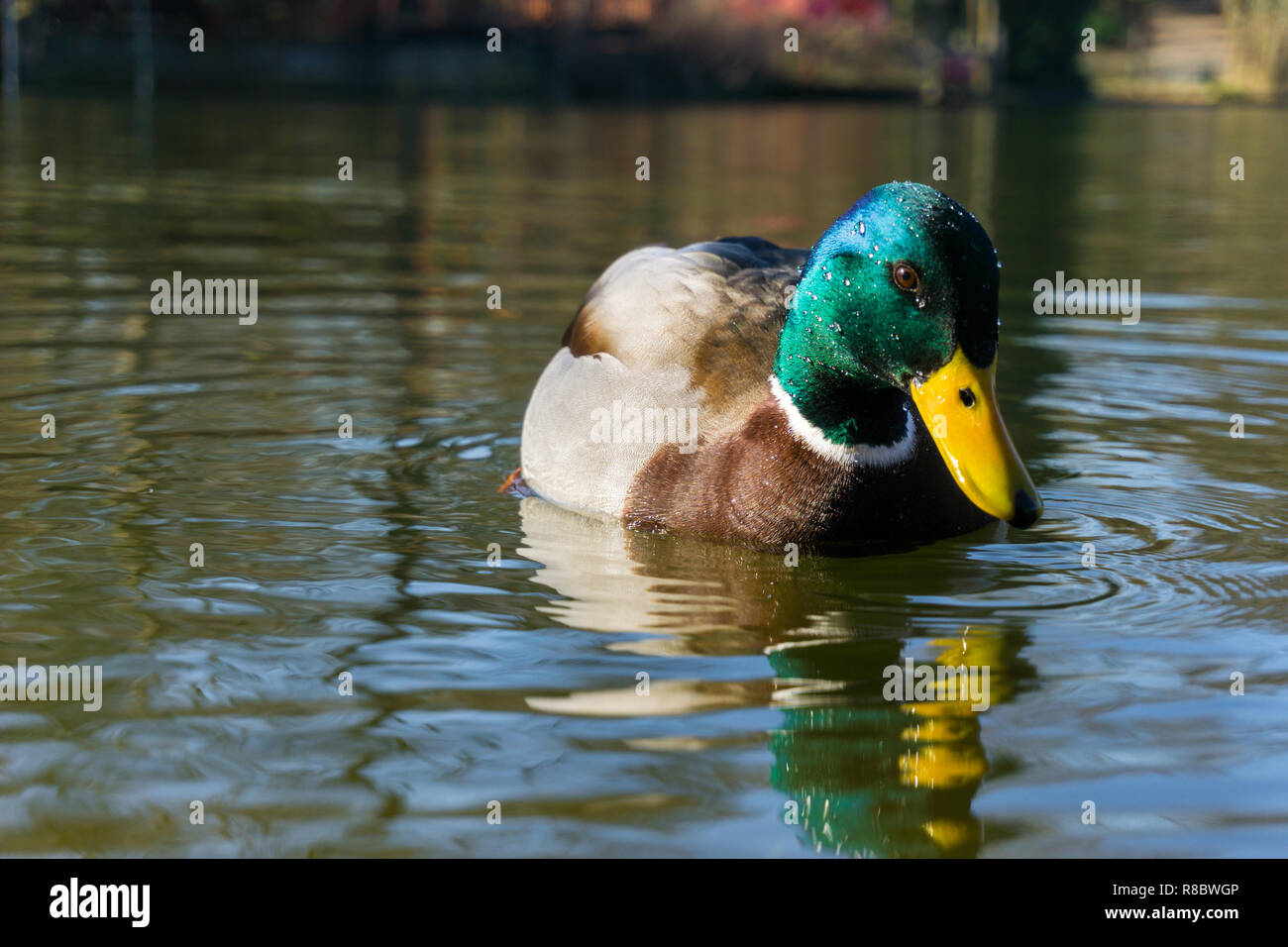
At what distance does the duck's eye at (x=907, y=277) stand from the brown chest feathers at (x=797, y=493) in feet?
2.22

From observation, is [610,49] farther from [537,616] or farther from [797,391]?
[537,616]

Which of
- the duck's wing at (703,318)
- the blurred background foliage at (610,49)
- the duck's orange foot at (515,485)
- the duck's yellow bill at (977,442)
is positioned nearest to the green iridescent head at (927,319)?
the duck's yellow bill at (977,442)

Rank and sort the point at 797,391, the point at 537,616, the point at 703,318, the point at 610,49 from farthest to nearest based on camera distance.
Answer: the point at 610,49
the point at 703,318
the point at 797,391
the point at 537,616

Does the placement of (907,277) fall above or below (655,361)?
above

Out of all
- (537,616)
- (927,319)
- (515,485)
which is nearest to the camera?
(927,319)

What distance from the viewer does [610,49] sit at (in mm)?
40281

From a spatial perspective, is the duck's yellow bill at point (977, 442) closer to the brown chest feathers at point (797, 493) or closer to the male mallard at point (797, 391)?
the male mallard at point (797, 391)

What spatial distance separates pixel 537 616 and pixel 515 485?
1.43 metres

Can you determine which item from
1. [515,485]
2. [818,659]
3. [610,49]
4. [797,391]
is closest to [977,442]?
[818,659]

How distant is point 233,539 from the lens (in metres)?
5.07

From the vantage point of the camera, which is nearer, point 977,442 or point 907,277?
point 977,442

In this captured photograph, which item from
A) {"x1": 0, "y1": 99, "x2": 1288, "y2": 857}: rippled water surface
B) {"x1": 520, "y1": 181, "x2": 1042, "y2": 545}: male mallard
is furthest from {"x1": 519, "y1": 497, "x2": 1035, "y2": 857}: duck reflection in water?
{"x1": 520, "y1": 181, "x2": 1042, "y2": 545}: male mallard

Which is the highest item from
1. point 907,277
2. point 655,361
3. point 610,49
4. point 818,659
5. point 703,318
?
point 610,49

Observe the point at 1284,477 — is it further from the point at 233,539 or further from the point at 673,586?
the point at 233,539
